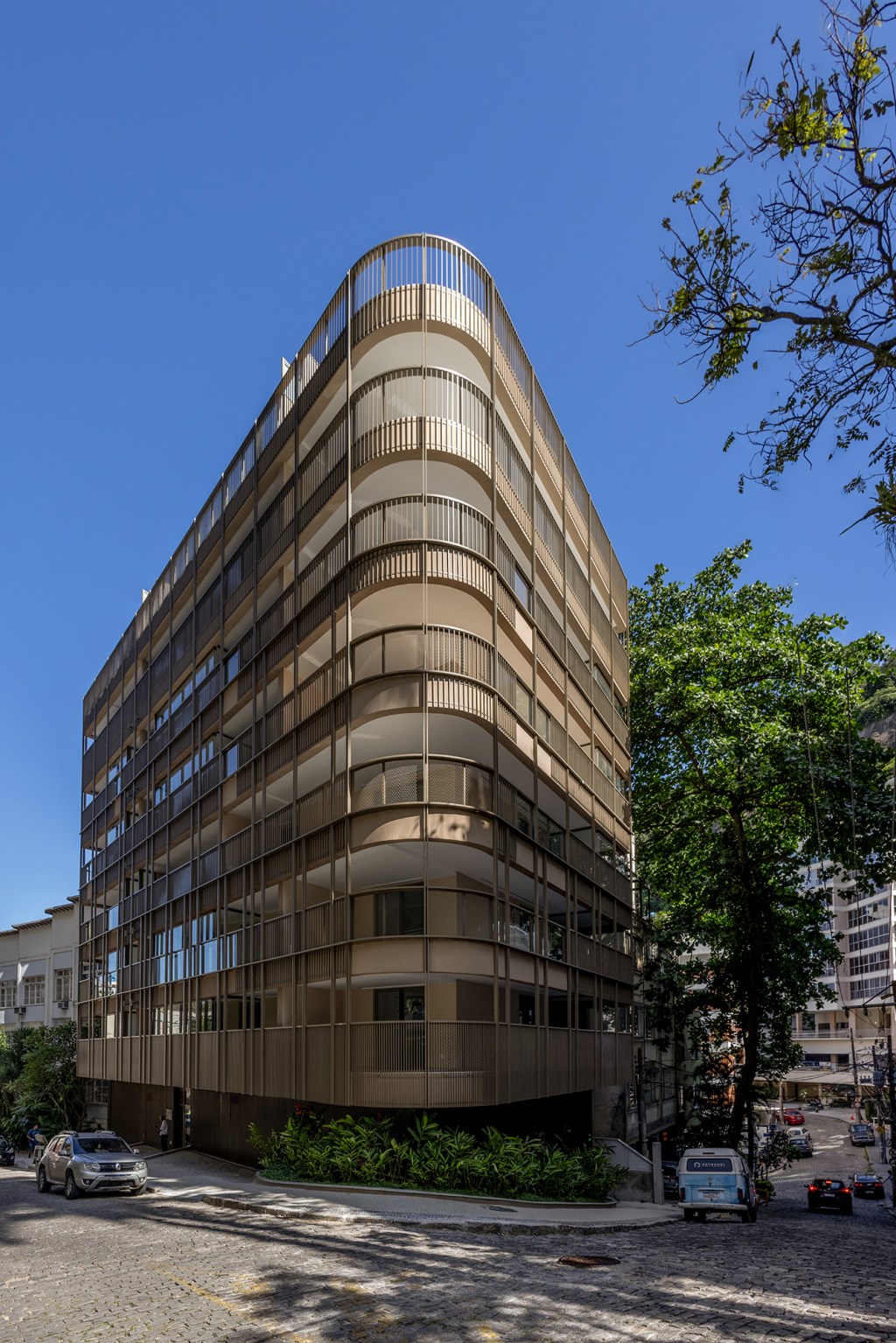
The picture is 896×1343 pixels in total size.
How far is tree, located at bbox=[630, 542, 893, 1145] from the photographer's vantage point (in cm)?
3603

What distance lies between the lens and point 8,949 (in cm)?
6906

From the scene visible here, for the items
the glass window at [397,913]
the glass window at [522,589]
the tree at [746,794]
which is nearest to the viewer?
the glass window at [397,913]

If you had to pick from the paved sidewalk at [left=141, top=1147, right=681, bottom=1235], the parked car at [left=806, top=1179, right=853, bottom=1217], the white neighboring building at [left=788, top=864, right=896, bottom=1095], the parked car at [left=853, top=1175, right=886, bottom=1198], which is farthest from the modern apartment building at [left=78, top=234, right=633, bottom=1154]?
the white neighboring building at [left=788, top=864, right=896, bottom=1095]

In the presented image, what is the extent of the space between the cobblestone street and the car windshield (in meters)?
4.60

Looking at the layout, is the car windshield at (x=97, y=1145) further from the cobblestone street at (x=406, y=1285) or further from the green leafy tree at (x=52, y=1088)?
the green leafy tree at (x=52, y=1088)

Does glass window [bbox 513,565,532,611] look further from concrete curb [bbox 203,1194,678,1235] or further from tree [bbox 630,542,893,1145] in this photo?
concrete curb [bbox 203,1194,678,1235]

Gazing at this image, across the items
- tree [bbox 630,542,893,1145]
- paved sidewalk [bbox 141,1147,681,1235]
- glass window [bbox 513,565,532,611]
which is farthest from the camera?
tree [bbox 630,542,893,1145]

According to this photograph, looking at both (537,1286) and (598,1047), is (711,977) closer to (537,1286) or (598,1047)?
(598,1047)

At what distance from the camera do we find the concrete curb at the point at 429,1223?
18.0m

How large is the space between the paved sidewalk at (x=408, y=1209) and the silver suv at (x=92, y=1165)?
0.77 meters

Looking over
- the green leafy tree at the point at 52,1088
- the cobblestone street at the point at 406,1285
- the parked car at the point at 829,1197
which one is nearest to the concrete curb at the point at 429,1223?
the cobblestone street at the point at 406,1285

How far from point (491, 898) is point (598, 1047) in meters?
11.6

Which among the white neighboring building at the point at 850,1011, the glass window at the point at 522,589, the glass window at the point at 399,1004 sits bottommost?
the white neighboring building at the point at 850,1011

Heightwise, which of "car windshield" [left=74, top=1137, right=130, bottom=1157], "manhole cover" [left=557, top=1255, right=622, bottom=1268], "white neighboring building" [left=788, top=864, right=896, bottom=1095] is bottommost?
"white neighboring building" [left=788, top=864, right=896, bottom=1095]
